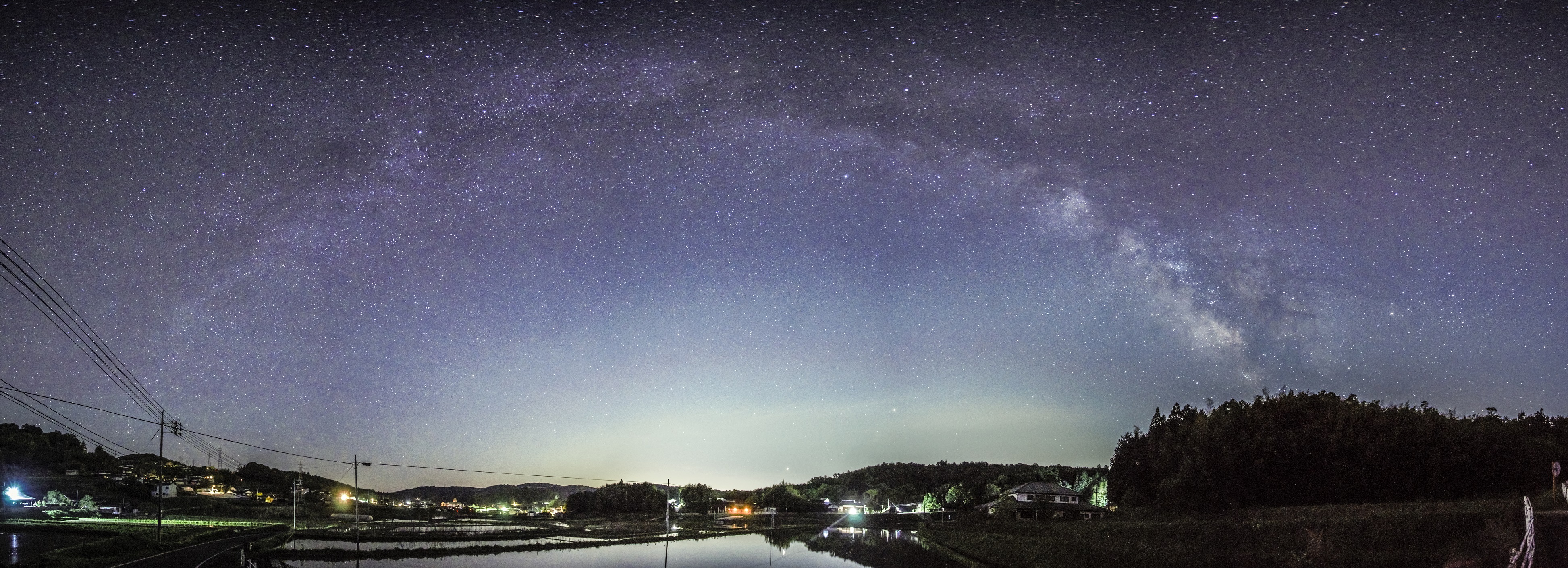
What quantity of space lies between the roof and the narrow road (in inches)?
2740

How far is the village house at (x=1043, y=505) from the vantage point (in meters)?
80.1

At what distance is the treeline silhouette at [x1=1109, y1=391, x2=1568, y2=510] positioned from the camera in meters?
50.7

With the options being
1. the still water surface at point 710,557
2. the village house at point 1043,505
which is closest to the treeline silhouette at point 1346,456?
the village house at point 1043,505

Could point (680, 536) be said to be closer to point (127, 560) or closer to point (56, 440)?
point (127, 560)

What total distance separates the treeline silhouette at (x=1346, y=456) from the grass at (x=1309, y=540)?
7.44 metres

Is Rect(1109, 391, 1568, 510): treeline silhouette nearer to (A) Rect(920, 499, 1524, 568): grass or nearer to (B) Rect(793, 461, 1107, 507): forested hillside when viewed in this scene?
(A) Rect(920, 499, 1524, 568): grass

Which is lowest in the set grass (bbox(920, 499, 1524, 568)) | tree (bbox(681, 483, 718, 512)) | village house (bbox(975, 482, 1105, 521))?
tree (bbox(681, 483, 718, 512))

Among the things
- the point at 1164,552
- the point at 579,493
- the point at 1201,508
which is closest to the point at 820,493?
the point at 579,493

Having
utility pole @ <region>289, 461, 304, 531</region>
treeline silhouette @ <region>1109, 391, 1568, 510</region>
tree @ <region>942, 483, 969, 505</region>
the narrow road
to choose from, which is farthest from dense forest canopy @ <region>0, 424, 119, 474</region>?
treeline silhouette @ <region>1109, 391, 1568, 510</region>

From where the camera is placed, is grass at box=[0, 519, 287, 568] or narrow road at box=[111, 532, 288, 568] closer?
grass at box=[0, 519, 287, 568]

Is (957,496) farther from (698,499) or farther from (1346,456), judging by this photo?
(1346,456)

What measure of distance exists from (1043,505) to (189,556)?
69.5 m

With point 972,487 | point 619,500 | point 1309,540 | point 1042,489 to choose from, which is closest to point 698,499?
point 619,500

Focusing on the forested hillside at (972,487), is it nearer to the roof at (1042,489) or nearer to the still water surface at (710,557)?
the roof at (1042,489)
